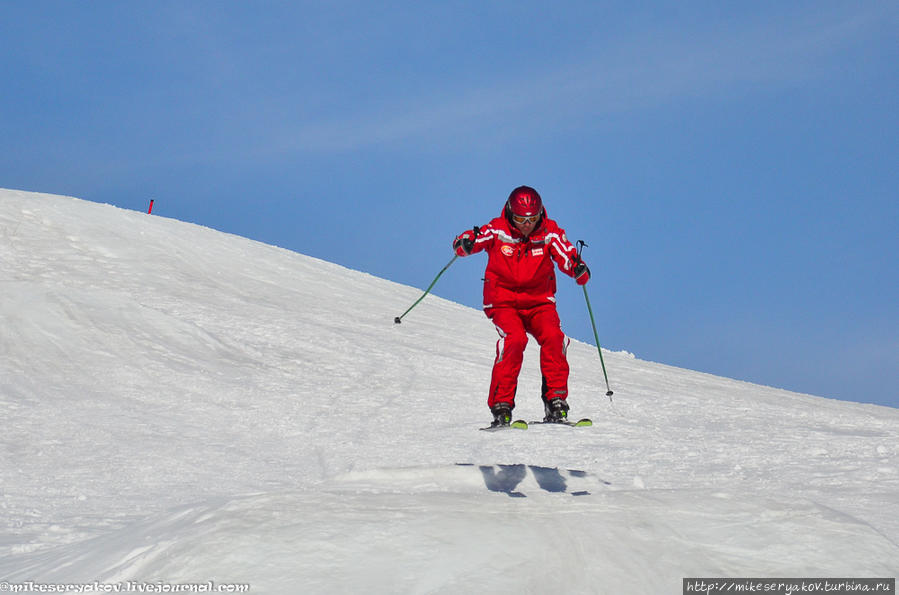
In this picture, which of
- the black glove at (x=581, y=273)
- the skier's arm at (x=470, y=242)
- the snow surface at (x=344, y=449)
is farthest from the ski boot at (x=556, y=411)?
the skier's arm at (x=470, y=242)

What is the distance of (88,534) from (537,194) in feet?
14.0

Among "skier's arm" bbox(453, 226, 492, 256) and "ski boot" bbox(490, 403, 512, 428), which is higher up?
"skier's arm" bbox(453, 226, 492, 256)

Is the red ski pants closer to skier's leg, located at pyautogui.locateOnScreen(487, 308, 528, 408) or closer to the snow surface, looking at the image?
skier's leg, located at pyautogui.locateOnScreen(487, 308, 528, 408)

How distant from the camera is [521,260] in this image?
7.25 metres

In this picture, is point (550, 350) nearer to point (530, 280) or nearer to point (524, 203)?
point (530, 280)

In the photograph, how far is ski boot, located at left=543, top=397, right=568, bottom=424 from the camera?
22.9 ft

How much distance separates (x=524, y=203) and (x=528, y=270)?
21.7 inches

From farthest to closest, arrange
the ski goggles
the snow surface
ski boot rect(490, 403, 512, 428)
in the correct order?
the ski goggles, ski boot rect(490, 403, 512, 428), the snow surface

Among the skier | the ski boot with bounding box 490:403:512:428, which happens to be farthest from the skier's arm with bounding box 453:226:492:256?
the ski boot with bounding box 490:403:512:428

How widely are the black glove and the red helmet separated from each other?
1.78 ft

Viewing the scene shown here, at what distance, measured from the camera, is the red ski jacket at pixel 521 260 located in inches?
286

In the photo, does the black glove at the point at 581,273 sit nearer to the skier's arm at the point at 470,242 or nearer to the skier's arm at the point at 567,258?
the skier's arm at the point at 567,258

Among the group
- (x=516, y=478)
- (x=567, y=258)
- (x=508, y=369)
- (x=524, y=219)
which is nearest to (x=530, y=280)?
(x=567, y=258)

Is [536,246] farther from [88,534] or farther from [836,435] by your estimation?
[836,435]
